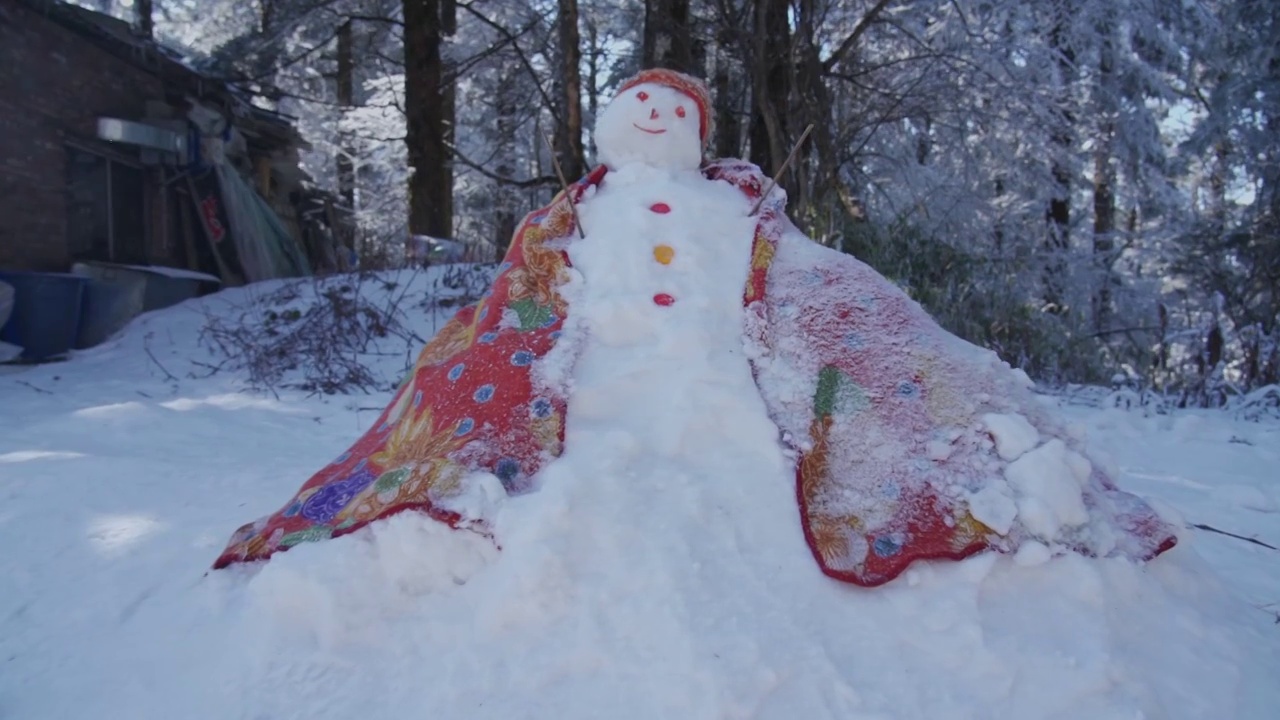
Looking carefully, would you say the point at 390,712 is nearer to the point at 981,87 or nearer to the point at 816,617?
the point at 816,617

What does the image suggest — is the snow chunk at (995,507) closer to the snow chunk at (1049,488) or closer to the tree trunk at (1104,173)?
the snow chunk at (1049,488)

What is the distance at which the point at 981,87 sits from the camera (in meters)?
6.95

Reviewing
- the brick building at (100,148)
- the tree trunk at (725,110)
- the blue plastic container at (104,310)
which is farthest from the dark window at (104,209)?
the tree trunk at (725,110)

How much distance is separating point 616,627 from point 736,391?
0.72m

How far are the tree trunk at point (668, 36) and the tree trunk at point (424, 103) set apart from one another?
10.9 ft

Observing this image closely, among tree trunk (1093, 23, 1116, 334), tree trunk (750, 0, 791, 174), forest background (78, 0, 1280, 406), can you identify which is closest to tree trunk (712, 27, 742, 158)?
forest background (78, 0, 1280, 406)

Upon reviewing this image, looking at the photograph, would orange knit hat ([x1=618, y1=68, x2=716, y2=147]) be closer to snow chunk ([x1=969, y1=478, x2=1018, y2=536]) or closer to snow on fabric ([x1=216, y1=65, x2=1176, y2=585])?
snow on fabric ([x1=216, y1=65, x2=1176, y2=585])

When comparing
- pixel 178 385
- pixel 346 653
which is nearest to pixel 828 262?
pixel 346 653

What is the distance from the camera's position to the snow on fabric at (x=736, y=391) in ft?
6.17

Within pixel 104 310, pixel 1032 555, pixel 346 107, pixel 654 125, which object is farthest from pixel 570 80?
pixel 346 107

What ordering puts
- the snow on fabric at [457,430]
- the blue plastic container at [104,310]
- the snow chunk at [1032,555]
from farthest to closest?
the blue plastic container at [104,310]
the snow on fabric at [457,430]
the snow chunk at [1032,555]

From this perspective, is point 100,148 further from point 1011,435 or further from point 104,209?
point 1011,435

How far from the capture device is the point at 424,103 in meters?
8.33

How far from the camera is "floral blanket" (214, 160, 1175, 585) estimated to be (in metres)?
1.86
